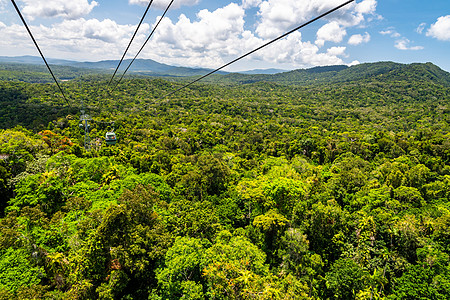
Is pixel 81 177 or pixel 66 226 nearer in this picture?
pixel 66 226

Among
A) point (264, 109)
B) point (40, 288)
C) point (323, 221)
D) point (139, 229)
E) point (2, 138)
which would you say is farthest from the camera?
point (264, 109)

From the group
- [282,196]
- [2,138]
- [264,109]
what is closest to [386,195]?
[282,196]

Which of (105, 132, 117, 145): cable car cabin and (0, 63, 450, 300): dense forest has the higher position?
(105, 132, 117, 145): cable car cabin

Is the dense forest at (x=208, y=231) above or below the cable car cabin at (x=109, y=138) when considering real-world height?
below

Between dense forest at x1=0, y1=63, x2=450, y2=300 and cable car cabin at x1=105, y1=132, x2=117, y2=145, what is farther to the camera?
cable car cabin at x1=105, y1=132, x2=117, y2=145

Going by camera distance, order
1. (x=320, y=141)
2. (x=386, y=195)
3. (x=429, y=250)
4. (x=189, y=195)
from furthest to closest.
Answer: (x=320, y=141), (x=189, y=195), (x=386, y=195), (x=429, y=250)

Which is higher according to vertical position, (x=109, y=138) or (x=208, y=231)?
(x=109, y=138)

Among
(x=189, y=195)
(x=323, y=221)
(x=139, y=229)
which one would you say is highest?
(x=139, y=229)

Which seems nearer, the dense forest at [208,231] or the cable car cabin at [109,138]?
the dense forest at [208,231]

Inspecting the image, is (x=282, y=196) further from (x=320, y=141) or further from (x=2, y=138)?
(x=320, y=141)

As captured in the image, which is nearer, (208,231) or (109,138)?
(208,231)

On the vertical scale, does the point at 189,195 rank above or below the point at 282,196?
below
